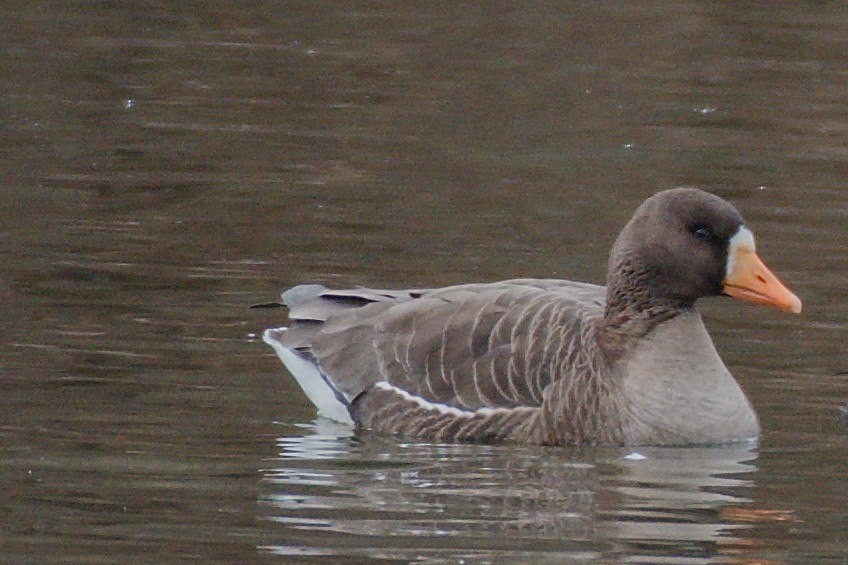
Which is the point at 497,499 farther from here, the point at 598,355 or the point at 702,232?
the point at 702,232

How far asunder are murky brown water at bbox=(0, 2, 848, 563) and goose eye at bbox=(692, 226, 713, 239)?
3.98ft

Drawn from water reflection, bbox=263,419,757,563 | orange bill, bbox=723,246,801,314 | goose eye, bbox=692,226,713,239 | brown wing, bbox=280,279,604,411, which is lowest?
water reflection, bbox=263,419,757,563

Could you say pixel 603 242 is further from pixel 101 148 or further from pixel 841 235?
pixel 101 148

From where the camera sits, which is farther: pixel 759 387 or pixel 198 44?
pixel 198 44

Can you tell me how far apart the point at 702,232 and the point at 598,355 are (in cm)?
92

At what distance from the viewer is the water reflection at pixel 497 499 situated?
887cm

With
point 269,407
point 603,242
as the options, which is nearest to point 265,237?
point 603,242

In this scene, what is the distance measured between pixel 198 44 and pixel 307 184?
23.7 feet

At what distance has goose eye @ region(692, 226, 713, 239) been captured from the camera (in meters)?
11.1

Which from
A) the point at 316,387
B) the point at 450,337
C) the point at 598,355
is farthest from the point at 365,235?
the point at 598,355

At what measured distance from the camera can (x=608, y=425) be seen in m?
10.9

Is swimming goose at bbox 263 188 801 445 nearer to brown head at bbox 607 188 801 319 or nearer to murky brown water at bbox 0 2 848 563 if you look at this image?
brown head at bbox 607 188 801 319

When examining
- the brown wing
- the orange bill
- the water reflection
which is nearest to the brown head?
the orange bill

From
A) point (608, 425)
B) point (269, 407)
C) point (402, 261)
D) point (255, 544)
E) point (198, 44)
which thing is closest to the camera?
point (255, 544)
